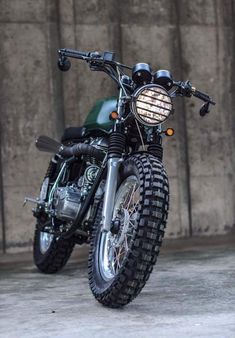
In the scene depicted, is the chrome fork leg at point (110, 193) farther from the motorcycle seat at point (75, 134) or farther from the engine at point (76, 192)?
the motorcycle seat at point (75, 134)

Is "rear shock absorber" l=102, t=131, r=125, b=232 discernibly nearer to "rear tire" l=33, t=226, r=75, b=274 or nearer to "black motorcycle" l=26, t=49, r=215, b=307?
"black motorcycle" l=26, t=49, r=215, b=307

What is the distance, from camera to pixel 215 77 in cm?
624

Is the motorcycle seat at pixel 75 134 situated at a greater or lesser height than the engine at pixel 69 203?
greater

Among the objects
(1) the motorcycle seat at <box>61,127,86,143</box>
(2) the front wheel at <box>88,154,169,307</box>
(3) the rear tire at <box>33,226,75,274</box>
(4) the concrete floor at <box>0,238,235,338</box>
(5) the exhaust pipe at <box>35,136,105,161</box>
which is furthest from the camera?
(3) the rear tire at <box>33,226,75,274</box>

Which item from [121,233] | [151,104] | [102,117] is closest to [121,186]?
[121,233]

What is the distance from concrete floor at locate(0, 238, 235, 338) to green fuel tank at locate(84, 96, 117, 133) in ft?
3.41

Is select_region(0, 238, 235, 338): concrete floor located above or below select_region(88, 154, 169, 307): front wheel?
below

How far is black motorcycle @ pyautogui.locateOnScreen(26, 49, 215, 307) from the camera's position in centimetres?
291

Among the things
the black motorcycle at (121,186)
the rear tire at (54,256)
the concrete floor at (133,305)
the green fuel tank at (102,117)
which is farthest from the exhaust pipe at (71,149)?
the concrete floor at (133,305)

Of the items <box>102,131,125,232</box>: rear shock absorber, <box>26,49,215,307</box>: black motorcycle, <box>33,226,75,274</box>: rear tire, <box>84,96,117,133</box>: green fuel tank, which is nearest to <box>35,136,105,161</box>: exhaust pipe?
<box>26,49,215,307</box>: black motorcycle

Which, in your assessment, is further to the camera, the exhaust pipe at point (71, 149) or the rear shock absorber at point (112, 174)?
the exhaust pipe at point (71, 149)

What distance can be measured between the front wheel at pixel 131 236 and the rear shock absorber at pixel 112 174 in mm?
45

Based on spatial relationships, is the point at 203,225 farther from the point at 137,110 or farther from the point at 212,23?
the point at 137,110

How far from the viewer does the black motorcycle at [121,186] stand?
9.54 feet
